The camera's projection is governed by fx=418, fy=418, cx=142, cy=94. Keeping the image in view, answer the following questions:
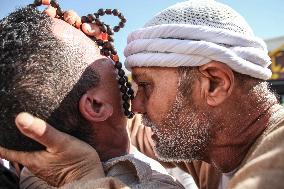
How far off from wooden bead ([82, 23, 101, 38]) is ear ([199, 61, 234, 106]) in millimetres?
668

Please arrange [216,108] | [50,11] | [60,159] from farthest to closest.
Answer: [216,108] → [50,11] → [60,159]

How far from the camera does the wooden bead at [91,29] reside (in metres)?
2.50

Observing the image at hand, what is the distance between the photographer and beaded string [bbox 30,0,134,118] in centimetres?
250

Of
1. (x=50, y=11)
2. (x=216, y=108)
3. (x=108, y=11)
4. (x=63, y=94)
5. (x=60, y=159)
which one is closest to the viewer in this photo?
(x=60, y=159)

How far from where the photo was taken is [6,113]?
2.16 m

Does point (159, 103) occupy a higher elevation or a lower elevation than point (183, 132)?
higher

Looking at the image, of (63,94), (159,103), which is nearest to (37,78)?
(63,94)

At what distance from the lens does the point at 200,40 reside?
2.49 metres

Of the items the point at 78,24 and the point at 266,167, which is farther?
the point at 78,24

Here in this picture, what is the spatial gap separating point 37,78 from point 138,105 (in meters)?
0.75

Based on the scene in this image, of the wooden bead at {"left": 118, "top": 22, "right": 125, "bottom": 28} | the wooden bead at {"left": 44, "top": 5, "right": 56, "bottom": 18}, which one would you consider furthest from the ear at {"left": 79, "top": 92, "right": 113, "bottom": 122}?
the wooden bead at {"left": 118, "top": 22, "right": 125, "bottom": 28}

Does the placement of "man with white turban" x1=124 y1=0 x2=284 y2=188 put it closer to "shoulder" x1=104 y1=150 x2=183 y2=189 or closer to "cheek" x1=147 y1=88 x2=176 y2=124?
"cheek" x1=147 y1=88 x2=176 y2=124

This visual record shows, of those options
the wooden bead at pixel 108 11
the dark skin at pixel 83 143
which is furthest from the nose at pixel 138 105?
the wooden bead at pixel 108 11

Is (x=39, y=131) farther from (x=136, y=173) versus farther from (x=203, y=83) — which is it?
(x=203, y=83)
